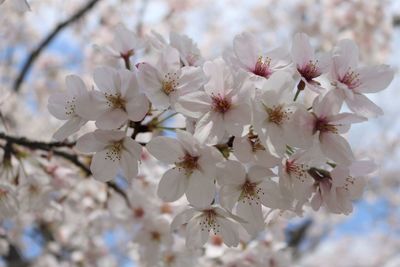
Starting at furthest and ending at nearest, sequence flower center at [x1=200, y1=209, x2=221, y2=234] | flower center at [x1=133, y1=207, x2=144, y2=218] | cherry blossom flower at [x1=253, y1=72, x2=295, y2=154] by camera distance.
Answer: flower center at [x1=133, y1=207, x2=144, y2=218] < flower center at [x1=200, y1=209, x2=221, y2=234] < cherry blossom flower at [x1=253, y1=72, x2=295, y2=154]

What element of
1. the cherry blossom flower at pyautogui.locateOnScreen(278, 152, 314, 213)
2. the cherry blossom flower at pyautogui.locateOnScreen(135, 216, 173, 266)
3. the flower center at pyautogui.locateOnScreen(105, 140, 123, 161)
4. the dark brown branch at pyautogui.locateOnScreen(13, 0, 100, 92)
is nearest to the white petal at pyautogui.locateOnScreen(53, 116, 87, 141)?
the flower center at pyautogui.locateOnScreen(105, 140, 123, 161)

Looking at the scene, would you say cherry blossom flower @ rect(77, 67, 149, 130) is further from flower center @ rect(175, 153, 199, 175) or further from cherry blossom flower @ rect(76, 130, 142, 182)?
flower center @ rect(175, 153, 199, 175)

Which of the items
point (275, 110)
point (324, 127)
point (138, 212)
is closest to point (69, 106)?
point (275, 110)

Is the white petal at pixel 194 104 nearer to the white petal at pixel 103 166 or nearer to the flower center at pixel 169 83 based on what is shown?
the flower center at pixel 169 83

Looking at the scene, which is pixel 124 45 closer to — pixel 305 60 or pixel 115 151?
pixel 115 151

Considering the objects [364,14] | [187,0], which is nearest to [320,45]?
[364,14]
